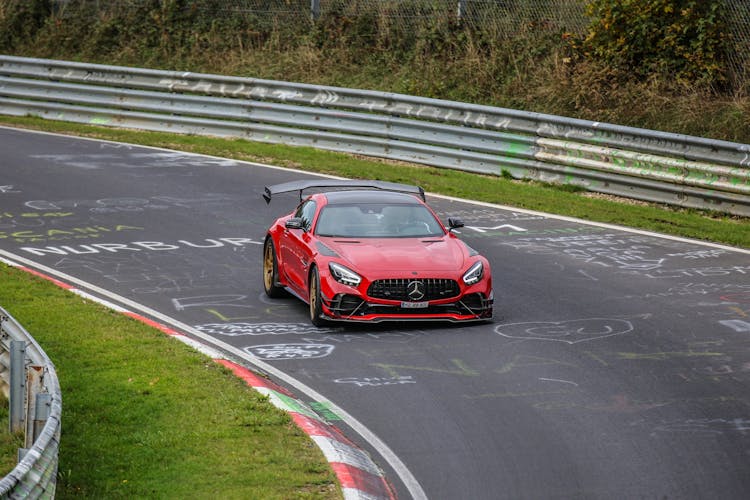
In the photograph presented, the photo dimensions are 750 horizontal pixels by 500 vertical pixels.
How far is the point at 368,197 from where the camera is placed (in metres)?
15.3

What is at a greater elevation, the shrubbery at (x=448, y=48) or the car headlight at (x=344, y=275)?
the shrubbery at (x=448, y=48)

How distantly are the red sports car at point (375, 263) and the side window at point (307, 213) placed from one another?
23 mm

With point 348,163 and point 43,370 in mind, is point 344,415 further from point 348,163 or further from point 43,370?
point 348,163

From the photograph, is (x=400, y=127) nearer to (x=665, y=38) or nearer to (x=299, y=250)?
(x=665, y=38)

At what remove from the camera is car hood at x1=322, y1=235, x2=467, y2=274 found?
1366 cm

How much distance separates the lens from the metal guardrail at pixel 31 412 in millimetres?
6711

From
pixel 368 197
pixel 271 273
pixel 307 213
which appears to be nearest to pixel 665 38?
pixel 368 197

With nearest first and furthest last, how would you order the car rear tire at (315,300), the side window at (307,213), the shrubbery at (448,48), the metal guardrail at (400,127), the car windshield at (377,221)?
the car rear tire at (315,300)
the car windshield at (377,221)
the side window at (307,213)
the metal guardrail at (400,127)
the shrubbery at (448,48)

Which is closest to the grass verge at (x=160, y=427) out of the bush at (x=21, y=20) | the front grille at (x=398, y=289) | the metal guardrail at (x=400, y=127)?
the front grille at (x=398, y=289)

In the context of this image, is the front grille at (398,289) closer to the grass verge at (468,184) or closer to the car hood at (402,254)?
the car hood at (402,254)

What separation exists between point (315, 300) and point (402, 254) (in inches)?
42.9

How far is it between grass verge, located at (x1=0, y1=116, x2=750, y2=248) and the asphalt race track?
860 millimetres

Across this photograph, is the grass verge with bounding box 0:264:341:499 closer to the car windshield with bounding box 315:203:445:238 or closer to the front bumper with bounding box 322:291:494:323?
the front bumper with bounding box 322:291:494:323

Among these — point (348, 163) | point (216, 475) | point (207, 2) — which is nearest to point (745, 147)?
point (348, 163)
